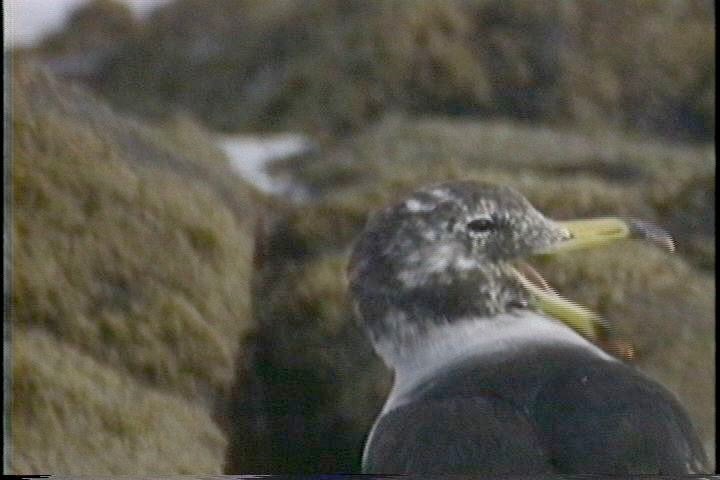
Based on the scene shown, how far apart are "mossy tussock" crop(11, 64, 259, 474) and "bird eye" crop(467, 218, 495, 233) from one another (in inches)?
35.2

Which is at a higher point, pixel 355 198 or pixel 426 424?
pixel 355 198

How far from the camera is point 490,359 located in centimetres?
386

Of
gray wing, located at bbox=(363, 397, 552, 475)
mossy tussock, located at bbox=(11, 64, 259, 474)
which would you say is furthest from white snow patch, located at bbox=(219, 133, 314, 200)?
gray wing, located at bbox=(363, 397, 552, 475)

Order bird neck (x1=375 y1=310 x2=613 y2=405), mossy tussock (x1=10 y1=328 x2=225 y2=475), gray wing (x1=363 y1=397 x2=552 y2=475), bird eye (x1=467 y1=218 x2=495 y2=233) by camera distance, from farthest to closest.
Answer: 1. mossy tussock (x1=10 y1=328 x2=225 y2=475)
2. bird eye (x1=467 y1=218 x2=495 y2=233)
3. bird neck (x1=375 y1=310 x2=613 y2=405)
4. gray wing (x1=363 y1=397 x2=552 y2=475)

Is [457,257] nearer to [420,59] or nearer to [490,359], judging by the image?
[490,359]

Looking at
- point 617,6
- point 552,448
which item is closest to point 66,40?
point 617,6

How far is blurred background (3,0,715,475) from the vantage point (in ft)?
14.6

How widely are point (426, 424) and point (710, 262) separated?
56.9 inches

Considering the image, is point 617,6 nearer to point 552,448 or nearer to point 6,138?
point 552,448

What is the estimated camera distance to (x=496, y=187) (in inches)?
169

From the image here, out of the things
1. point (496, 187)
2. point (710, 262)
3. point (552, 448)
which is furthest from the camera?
point (710, 262)

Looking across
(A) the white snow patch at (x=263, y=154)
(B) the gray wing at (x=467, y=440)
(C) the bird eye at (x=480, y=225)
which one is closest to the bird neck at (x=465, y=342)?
(B) the gray wing at (x=467, y=440)

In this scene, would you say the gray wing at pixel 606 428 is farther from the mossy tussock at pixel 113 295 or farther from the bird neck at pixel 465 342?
the mossy tussock at pixel 113 295

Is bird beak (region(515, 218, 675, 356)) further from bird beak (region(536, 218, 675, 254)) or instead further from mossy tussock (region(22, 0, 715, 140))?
mossy tussock (region(22, 0, 715, 140))
